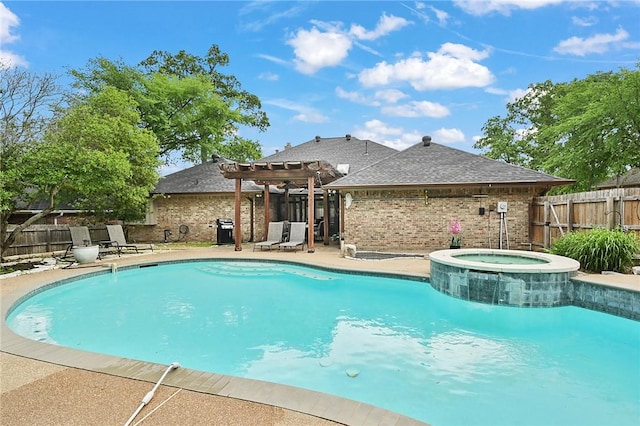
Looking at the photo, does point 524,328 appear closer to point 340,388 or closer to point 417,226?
point 340,388

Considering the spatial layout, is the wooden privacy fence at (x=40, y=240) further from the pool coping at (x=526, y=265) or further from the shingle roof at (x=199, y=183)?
the pool coping at (x=526, y=265)

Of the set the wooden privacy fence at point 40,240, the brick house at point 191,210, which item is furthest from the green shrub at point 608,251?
the wooden privacy fence at point 40,240

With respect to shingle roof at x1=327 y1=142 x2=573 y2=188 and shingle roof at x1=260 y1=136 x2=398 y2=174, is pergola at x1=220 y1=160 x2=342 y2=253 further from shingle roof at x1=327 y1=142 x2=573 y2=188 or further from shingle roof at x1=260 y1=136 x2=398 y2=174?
shingle roof at x1=260 y1=136 x2=398 y2=174

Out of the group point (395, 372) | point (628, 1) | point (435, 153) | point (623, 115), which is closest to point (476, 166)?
point (435, 153)

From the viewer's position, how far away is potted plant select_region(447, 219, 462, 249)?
11641mm

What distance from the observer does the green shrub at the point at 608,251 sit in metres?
7.62

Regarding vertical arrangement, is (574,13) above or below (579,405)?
above

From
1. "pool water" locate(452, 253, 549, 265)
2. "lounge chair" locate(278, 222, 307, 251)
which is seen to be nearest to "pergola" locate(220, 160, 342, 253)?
"lounge chair" locate(278, 222, 307, 251)

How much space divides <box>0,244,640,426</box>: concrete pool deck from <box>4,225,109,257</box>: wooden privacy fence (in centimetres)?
1068

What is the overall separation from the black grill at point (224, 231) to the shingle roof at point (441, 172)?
17.5 ft

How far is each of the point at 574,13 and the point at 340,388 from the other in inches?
640

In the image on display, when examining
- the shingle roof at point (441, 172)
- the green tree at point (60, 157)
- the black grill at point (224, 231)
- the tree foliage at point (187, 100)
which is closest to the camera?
the green tree at point (60, 157)

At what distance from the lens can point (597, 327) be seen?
19.2ft

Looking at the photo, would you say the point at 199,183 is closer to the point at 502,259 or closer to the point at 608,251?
the point at 502,259
